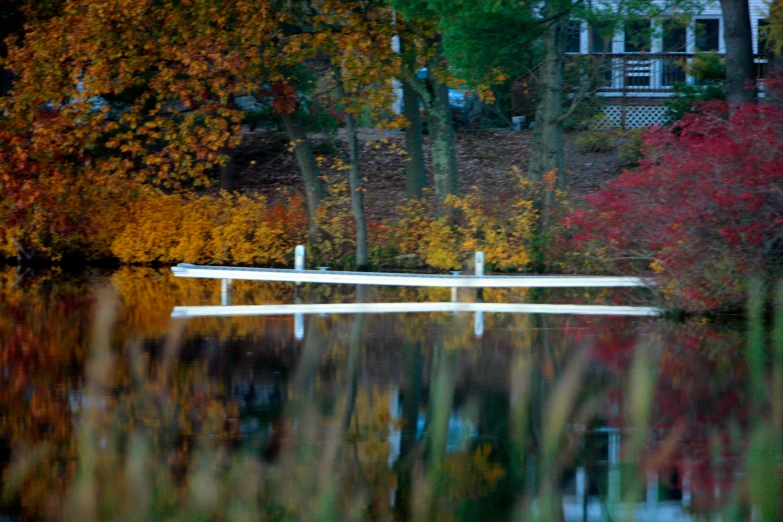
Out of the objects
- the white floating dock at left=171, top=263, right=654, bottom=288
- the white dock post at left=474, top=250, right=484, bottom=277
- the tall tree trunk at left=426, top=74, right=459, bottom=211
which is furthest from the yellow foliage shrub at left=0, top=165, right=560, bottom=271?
the white floating dock at left=171, top=263, right=654, bottom=288

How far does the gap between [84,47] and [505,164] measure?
13000 millimetres

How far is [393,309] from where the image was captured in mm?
16266

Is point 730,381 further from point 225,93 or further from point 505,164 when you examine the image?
point 505,164

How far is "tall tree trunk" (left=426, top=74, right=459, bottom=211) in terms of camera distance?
880 inches

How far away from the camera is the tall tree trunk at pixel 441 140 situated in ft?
73.4

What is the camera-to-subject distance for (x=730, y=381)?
1047 centimetres

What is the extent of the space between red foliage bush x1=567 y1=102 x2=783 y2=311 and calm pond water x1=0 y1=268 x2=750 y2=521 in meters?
0.69

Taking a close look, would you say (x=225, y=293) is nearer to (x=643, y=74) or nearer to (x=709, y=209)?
(x=709, y=209)

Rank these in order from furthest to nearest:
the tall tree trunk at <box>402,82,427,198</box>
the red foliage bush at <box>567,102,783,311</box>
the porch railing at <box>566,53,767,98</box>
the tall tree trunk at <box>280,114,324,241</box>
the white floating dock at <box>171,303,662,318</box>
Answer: the porch railing at <box>566,53,767,98</box> < the tall tree trunk at <box>402,82,427,198</box> < the tall tree trunk at <box>280,114,324,241</box> < the white floating dock at <box>171,303,662,318</box> < the red foliage bush at <box>567,102,783,311</box>

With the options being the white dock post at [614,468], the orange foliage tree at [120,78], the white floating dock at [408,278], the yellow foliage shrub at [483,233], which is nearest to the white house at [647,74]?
the yellow foliage shrub at [483,233]

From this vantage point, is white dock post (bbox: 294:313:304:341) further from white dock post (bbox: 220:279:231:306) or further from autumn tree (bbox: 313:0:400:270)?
autumn tree (bbox: 313:0:400:270)

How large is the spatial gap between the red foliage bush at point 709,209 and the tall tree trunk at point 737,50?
3199 millimetres

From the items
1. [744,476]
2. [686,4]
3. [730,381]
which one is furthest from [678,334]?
[686,4]

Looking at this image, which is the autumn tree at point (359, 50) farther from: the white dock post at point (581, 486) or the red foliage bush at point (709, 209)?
the white dock post at point (581, 486)
